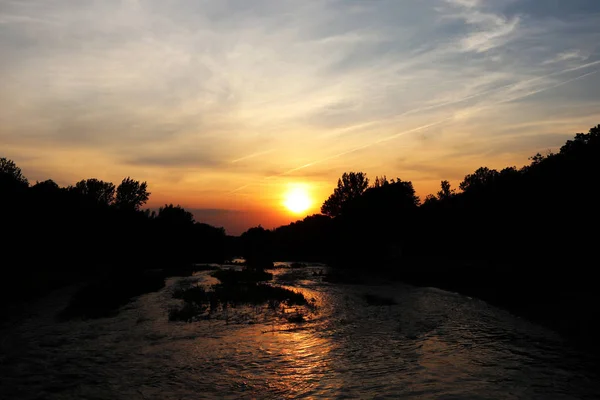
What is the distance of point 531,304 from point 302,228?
446 ft

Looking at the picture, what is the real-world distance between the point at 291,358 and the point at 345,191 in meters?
115

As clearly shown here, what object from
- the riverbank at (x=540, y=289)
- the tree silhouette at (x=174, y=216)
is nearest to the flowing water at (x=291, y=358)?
the riverbank at (x=540, y=289)

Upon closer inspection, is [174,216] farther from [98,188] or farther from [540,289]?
[540,289]

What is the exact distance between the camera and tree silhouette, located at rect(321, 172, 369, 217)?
129m

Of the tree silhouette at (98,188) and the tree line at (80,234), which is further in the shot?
the tree silhouette at (98,188)

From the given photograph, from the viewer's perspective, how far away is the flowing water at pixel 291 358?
13.8 m

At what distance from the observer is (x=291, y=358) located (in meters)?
17.6

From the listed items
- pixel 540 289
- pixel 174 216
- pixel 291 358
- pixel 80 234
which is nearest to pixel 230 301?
pixel 291 358

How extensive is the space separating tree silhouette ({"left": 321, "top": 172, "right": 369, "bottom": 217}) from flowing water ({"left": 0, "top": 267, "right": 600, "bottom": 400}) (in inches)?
4009

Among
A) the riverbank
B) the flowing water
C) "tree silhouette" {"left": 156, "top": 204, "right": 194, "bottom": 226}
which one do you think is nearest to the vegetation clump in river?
the flowing water

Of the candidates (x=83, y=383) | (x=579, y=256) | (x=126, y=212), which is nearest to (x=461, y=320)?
(x=579, y=256)

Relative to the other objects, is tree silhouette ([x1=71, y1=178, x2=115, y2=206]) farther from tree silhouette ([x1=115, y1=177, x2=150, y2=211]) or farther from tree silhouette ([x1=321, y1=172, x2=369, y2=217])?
tree silhouette ([x1=321, y1=172, x2=369, y2=217])

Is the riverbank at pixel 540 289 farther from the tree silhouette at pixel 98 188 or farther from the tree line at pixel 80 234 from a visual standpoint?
the tree silhouette at pixel 98 188

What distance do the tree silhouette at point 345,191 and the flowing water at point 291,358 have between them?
10184 centimetres
